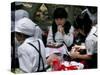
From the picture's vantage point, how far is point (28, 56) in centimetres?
177

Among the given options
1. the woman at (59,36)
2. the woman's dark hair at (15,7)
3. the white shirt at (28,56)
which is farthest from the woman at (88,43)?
the woman's dark hair at (15,7)

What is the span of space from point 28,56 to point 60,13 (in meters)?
0.45

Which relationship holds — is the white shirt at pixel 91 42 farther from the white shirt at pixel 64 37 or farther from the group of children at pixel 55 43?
the white shirt at pixel 64 37

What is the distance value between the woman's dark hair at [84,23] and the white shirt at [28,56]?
380 mm

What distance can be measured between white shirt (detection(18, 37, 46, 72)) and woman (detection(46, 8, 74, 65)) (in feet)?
0.36

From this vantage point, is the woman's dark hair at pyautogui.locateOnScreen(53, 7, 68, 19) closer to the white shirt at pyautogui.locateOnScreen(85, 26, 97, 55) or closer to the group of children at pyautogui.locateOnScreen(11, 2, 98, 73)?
the group of children at pyautogui.locateOnScreen(11, 2, 98, 73)

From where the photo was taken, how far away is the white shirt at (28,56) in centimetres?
175

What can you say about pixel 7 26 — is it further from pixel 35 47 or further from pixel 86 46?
pixel 86 46

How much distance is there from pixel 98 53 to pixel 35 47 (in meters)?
0.61

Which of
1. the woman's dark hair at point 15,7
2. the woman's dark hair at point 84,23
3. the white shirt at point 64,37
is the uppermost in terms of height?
the woman's dark hair at point 15,7

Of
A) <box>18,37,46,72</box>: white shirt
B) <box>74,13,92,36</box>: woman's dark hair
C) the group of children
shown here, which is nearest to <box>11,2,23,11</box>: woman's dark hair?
the group of children

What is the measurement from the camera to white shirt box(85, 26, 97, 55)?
1974 mm

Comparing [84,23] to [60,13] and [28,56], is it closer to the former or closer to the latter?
[60,13]

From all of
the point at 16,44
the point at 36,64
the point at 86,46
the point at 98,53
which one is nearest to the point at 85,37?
the point at 86,46
